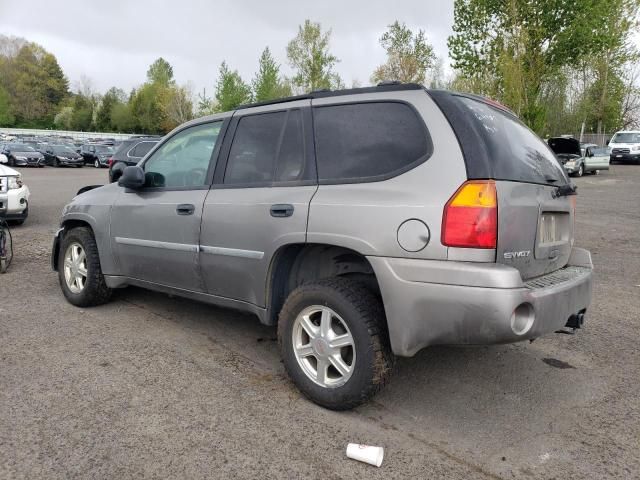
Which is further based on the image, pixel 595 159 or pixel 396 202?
pixel 595 159

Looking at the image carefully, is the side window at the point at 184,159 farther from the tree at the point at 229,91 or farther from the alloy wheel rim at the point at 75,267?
the tree at the point at 229,91

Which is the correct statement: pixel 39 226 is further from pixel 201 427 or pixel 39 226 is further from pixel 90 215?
pixel 201 427

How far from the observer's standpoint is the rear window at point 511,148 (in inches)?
112

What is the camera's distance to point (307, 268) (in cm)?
345

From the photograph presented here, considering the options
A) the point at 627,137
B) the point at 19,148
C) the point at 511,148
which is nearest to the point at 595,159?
the point at 627,137

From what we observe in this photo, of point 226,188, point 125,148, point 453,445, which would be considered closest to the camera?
point 453,445

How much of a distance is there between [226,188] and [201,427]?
1.60 metres

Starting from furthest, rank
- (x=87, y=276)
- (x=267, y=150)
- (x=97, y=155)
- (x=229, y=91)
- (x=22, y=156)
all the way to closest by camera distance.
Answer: (x=229, y=91)
(x=97, y=155)
(x=22, y=156)
(x=87, y=276)
(x=267, y=150)

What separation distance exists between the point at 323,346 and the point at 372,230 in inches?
29.2

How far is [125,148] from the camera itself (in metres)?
13.2

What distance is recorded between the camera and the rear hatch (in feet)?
8.96

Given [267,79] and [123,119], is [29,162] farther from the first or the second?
[123,119]

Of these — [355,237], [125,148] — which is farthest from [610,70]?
[355,237]

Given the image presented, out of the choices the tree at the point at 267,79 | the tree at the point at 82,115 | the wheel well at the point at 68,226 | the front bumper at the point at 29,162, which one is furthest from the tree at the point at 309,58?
the tree at the point at 82,115
